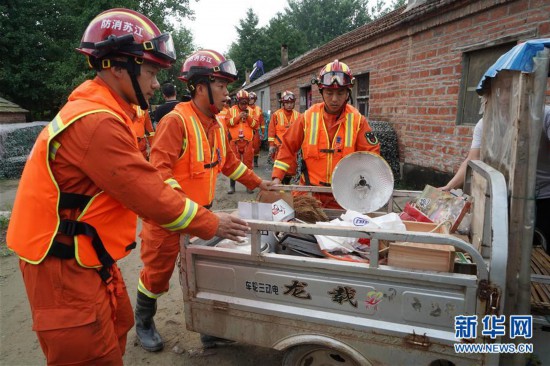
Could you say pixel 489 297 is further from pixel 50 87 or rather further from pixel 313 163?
pixel 50 87

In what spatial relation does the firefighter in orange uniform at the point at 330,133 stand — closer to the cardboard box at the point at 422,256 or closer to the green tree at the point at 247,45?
the cardboard box at the point at 422,256

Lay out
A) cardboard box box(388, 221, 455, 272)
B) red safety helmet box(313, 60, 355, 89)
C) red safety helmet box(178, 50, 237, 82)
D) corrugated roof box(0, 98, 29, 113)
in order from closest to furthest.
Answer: cardboard box box(388, 221, 455, 272) → red safety helmet box(178, 50, 237, 82) → red safety helmet box(313, 60, 355, 89) → corrugated roof box(0, 98, 29, 113)

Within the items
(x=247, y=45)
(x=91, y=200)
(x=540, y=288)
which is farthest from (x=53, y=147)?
(x=247, y=45)

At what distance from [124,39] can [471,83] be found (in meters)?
5.67

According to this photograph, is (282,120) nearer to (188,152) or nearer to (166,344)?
(188,152)

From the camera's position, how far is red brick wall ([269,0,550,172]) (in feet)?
16.1

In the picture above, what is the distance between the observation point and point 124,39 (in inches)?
67.2

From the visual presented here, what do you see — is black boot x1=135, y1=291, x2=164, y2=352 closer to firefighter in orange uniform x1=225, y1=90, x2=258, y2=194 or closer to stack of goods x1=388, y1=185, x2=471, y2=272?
stack of goods x1=388, y1=185, x2=471, y2=272

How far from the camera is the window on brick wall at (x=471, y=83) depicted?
17.8 ft

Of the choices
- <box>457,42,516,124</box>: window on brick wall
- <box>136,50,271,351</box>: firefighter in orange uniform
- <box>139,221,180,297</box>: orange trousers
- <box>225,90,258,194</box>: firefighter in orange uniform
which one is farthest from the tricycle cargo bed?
<box>225,90,258,194</box>: firefighter in orange uniform

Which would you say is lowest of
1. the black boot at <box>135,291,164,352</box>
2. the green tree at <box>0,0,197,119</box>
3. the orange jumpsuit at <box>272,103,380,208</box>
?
the black boot at <box>135,291,164,352</box>

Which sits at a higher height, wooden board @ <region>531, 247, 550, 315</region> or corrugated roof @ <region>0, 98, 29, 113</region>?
corrugated roof @ <region>0, 98, 29, 113</region>

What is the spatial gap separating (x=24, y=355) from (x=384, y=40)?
813 centimetres

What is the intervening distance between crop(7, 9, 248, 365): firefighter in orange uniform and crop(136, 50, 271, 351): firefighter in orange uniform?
0.81 meters
